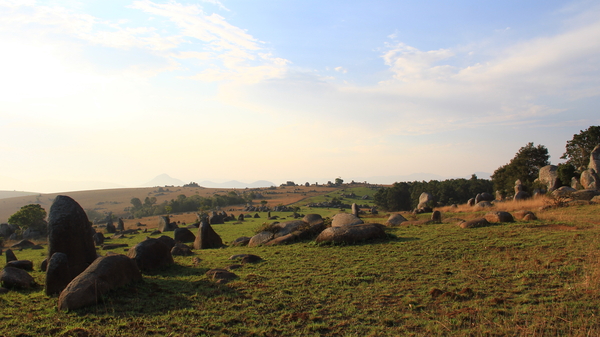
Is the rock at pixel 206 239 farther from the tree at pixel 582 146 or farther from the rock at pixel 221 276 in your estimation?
the tree at pixel 582 146

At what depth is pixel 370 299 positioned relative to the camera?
27.1ft

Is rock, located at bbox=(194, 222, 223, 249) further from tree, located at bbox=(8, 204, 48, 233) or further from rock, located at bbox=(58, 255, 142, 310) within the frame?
tree, located at bbox=(8, 204, 48, 233)

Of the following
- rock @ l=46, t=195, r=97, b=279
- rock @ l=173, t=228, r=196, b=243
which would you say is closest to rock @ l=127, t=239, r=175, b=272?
rock @ l=46, t=195, r=97, b=279

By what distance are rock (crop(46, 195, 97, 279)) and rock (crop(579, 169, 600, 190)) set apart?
43159 mm

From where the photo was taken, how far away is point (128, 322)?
7250mm

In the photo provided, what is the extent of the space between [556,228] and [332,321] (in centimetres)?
1453

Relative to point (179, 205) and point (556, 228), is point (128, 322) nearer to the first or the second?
point (556, 228)

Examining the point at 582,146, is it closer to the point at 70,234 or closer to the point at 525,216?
the point at 525,216

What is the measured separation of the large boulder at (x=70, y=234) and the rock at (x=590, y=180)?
43.2 m

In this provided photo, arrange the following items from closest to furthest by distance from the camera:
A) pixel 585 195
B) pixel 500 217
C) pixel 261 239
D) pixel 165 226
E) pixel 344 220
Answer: pixel 500 217
pixel 261 239
pixel 344 220
pixel 585 195
pixel 165 226

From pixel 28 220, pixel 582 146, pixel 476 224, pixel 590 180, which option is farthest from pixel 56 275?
pixel 582 146

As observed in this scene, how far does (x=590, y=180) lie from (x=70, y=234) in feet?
147

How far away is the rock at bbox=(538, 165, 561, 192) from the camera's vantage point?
38.9 metres

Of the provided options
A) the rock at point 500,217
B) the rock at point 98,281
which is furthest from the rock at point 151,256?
the rock at point 500,217
